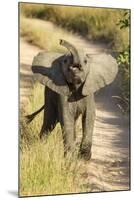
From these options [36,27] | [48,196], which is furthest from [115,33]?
[48,196]

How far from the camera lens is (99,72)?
11.6 feet

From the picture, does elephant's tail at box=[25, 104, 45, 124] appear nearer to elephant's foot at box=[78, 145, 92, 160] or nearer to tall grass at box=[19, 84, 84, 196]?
tall grass at box=[19, 84, 84, 196]

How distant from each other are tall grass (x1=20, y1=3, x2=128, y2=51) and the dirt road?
0.07 metres

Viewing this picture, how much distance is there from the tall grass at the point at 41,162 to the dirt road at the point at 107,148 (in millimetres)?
96

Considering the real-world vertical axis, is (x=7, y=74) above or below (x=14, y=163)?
above

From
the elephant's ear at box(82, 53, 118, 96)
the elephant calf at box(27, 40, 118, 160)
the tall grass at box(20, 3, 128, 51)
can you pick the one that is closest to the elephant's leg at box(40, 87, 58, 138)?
the elephant calf at box(27, 40, 118, 160)

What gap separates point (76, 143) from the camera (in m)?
3.52

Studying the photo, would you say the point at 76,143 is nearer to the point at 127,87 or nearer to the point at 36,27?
the point at 127,87

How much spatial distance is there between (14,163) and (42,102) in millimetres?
360

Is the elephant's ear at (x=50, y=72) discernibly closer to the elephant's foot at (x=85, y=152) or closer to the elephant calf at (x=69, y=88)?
the elephant calf at (x=69, y=88)

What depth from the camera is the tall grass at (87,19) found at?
11.3 ft

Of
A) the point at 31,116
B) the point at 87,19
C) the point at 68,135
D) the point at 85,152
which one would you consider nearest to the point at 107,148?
the point at 85,152

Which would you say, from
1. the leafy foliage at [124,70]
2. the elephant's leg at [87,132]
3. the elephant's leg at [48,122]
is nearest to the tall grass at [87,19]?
the leafy foliage at [124,70]

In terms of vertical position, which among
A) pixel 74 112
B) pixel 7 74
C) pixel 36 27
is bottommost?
pixel 74 112
